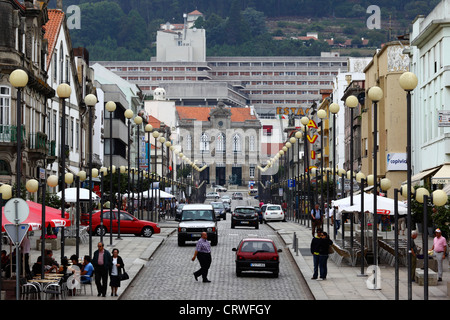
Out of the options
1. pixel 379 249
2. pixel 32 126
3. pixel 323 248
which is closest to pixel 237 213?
pixel 32 126

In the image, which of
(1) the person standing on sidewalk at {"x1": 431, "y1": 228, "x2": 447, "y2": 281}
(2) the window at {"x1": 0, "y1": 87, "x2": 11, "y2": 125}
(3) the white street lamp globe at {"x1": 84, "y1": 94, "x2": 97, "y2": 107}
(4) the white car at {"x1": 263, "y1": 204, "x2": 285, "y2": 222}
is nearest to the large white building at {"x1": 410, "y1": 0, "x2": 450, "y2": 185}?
(1) the person standing on sidewalk at {"x1": 431, "y1": 228, "x2": 447, "y2": 281}

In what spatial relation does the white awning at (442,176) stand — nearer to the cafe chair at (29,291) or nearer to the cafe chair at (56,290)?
the cafe chair at (56,290)

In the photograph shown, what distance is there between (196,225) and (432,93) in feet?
44.7

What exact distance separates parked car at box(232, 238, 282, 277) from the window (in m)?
17.6

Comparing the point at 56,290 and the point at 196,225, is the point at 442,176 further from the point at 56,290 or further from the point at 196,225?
the point at 56,290

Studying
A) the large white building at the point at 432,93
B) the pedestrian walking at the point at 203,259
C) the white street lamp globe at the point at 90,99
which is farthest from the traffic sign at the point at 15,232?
the large white building at the point at 432,93

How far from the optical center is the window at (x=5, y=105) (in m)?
44.9

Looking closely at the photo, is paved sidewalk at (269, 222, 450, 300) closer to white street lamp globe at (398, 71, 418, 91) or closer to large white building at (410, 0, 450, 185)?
white street lamp globe at (398, 71, 418, 91)

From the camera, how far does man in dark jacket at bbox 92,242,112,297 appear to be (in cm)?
2536

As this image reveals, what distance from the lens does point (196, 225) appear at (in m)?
43.4

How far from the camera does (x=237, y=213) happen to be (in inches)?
2443

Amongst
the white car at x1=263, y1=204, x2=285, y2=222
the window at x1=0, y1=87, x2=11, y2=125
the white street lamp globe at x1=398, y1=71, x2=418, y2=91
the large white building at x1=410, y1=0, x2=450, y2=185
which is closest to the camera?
the white street lamp globe at x1=398, y1=71, x2=418, y2=91

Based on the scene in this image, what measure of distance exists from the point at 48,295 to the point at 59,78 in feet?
119

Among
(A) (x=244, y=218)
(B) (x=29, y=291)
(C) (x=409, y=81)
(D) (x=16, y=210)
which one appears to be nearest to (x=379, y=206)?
(C) (x=409, y=81)
